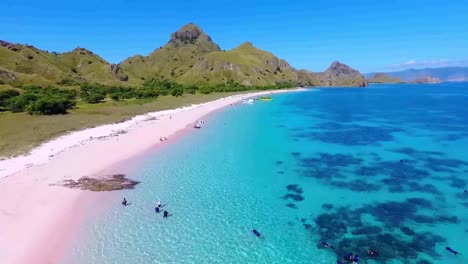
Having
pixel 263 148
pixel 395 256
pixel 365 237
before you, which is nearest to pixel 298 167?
pixel 263 148

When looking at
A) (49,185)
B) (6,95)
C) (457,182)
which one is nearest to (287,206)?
(457,182)

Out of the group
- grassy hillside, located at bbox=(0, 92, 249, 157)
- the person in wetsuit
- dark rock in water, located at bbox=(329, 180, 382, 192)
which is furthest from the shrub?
the person in wetsuit

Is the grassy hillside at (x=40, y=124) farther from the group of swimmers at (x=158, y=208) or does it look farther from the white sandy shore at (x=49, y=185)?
the group of swimmers at (x=158, y=208)

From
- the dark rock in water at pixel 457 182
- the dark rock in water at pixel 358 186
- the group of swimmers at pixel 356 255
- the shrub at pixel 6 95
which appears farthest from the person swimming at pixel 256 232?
the shrub at pixel 6 95

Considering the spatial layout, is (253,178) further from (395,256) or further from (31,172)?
(31,172)

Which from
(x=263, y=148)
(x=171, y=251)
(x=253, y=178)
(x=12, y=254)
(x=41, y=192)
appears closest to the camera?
(x=12, y=254)

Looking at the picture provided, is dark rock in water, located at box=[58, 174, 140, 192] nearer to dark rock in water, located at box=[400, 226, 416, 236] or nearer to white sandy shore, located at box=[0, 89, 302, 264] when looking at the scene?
white sandy shore, located at box=[0, 89, 302, 264]
